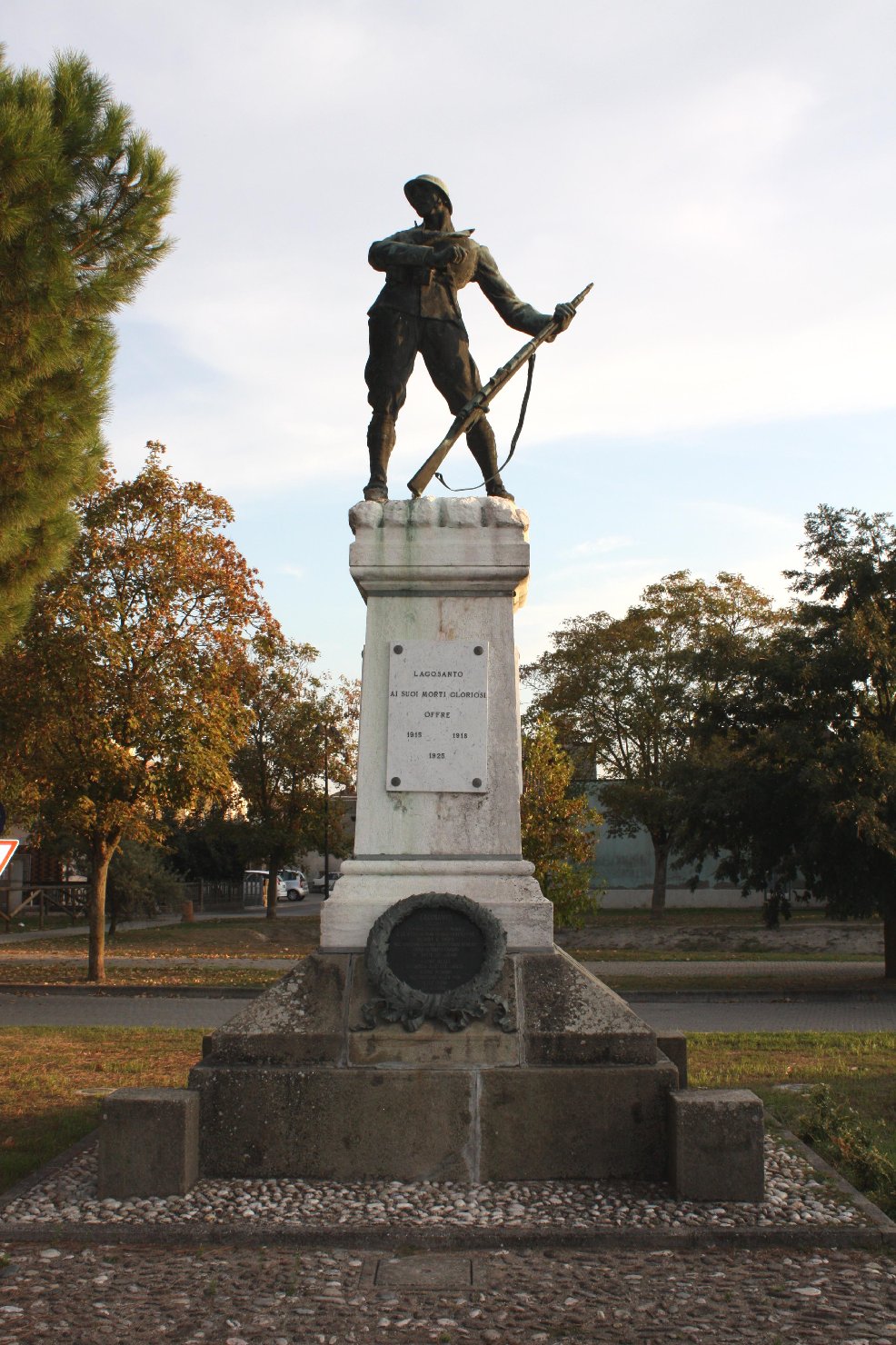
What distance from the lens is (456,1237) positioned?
4.32m

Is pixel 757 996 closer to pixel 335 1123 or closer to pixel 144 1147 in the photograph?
pixel 335 1123

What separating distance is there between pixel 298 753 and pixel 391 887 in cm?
3024

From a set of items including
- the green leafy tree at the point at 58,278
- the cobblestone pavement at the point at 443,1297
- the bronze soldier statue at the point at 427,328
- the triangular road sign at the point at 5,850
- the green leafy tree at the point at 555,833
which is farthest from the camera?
the green leafy tree at the point at 555,833

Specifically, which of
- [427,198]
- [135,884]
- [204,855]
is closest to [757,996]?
[427,198]

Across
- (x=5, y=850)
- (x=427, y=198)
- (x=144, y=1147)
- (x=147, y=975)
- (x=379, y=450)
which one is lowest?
(x=147, y=975)

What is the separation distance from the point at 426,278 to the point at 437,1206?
4580 mm

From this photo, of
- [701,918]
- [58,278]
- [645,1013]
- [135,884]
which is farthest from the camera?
[701,918]

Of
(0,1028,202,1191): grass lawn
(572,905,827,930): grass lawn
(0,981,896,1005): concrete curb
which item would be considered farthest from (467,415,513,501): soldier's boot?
(572,905,827,930): grass lawn

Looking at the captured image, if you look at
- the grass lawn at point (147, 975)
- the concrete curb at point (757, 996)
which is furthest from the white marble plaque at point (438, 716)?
the grass lawn at point (147, 975)

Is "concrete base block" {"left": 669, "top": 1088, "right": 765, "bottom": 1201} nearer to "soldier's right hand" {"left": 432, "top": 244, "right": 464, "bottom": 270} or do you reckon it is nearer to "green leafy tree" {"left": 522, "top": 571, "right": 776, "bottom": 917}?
"soldier's right hand" {"left": 432, "top": 244, "right": 464, "bottom": 270}

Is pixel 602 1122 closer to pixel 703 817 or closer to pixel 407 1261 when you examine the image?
pixel 407 1261

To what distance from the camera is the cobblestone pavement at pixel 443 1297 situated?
3.56m

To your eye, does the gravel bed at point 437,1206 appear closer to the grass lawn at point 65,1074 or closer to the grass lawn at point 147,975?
the grass lawn at point 65,1074

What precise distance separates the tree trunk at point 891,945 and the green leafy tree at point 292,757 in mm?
20080
